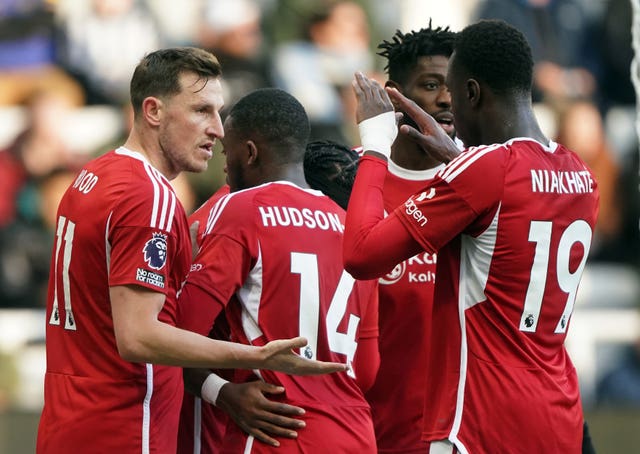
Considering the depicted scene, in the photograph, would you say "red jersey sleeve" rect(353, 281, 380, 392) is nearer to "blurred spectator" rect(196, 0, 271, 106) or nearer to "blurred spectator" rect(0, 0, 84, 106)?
"blurred spectator" rect(196, 0, 271, 106)

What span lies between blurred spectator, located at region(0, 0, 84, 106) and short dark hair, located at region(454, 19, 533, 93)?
6.78 metres

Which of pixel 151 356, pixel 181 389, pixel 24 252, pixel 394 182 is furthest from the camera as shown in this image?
pixel 24 252

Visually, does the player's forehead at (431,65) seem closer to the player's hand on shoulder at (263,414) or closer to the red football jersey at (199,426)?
the red football jersey at (199,426)

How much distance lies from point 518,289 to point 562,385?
1.27 ft

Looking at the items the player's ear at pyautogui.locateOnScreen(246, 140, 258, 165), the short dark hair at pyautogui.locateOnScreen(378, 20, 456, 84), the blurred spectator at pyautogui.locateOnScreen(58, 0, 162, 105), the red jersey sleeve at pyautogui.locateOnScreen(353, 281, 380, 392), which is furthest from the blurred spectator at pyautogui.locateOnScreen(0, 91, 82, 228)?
the red jersey sleeve at pyautogui.locateOnScreen(353, 281, 380, 392)

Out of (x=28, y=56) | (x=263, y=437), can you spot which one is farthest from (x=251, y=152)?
(x=28, y=56)

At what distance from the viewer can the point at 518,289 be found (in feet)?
13.2

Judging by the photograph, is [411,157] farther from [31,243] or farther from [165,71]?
[31,243]

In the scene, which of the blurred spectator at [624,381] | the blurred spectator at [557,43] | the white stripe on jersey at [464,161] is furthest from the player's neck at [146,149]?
the blurred spectator at [624,381]

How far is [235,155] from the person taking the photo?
15.3ft

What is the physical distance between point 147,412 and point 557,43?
291 inches

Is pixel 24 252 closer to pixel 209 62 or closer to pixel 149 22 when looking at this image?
pixel 149 22

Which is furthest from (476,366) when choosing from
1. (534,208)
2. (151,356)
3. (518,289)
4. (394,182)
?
(394,182)

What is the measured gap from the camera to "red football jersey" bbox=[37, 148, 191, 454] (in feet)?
13.3
